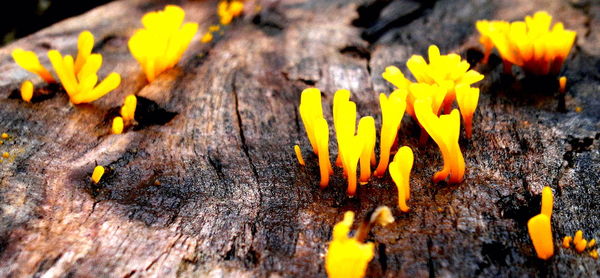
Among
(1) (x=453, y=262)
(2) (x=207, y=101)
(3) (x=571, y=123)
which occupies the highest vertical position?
(2) (x=207, y=101)

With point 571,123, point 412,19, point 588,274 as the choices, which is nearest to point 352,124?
point 588,274

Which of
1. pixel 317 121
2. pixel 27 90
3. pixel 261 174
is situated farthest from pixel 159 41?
pixel 317 121

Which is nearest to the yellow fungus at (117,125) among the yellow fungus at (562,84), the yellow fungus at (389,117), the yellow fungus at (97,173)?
the yellow fungus at (97,173)

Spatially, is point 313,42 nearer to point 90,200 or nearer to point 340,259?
point 90,200

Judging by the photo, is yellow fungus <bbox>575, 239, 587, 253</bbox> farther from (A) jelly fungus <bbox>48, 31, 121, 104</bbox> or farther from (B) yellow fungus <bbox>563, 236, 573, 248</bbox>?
(A) jelly fungus <bbox>48, 31, 121, 104</bbox>

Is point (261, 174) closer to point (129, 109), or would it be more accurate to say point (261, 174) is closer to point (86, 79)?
point (129, 109)

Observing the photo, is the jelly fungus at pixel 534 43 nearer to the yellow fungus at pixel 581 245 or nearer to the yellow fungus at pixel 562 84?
the yellow fungus at pixel 562 84
